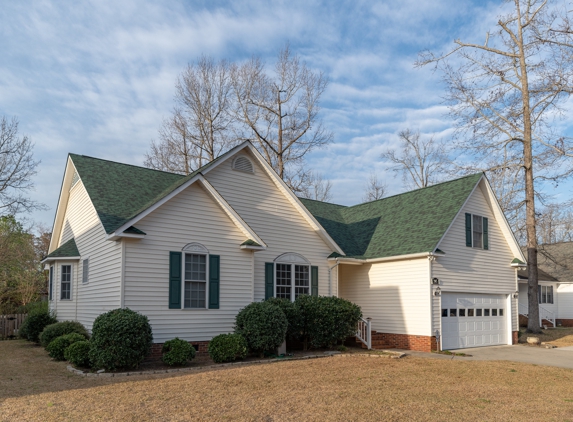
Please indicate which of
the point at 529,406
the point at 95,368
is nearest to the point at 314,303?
the point at 95,368

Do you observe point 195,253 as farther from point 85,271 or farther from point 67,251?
point 67,251

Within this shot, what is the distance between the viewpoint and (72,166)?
1822 centimetres

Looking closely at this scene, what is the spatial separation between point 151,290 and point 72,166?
719 centimetres

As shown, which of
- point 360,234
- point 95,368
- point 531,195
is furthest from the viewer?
point 531,195

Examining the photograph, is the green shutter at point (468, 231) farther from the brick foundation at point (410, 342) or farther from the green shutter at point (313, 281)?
the green shutter at point (313, 281)

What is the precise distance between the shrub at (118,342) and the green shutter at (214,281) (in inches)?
118

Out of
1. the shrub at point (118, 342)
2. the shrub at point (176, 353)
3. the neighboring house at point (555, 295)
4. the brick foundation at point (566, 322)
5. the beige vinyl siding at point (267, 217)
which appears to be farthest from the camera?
the brick foundation at point (566, 322)

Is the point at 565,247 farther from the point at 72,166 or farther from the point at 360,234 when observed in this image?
the point at 72,166

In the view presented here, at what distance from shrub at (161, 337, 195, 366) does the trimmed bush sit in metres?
0.63

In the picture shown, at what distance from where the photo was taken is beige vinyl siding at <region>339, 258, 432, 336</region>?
17359 mm

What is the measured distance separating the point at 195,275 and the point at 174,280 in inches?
30.5

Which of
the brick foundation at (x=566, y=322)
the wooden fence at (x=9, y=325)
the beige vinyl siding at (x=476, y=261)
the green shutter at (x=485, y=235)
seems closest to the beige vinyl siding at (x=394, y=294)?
the beige vinyl siding at (x=476, y=261)

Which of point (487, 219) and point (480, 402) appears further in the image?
point (487, 219)

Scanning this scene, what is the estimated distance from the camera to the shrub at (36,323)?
17.7 metres
